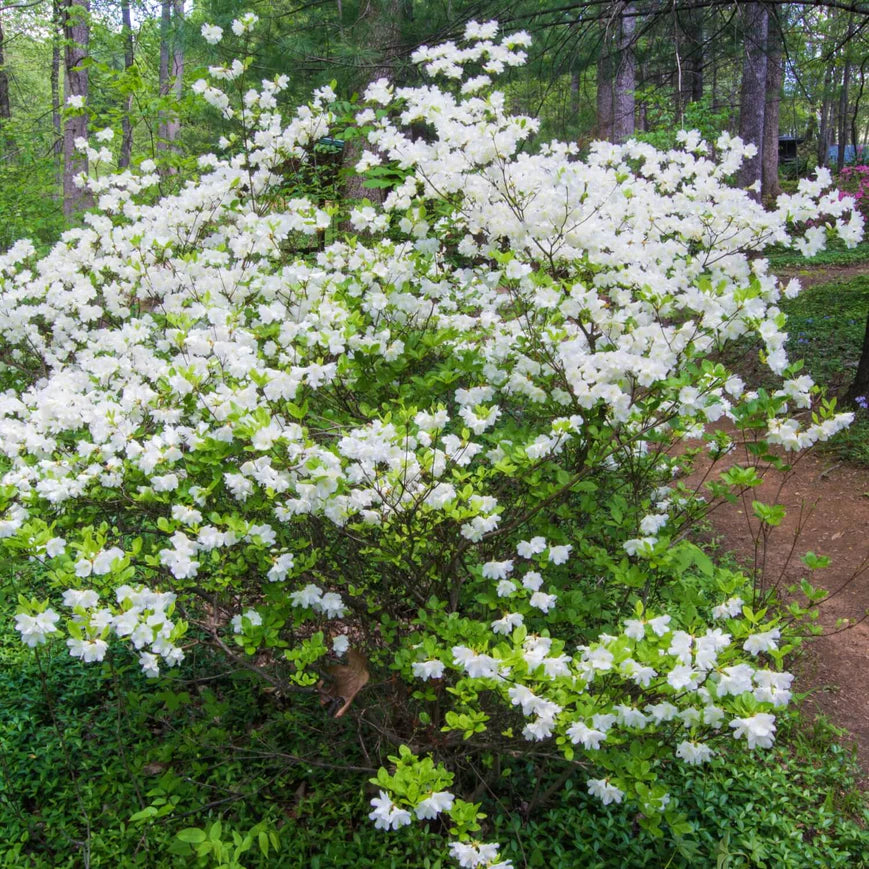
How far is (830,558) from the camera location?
15.9 feet

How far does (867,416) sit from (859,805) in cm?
425

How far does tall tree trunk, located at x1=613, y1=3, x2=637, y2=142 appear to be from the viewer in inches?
184

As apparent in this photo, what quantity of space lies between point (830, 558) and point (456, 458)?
12.2 feet

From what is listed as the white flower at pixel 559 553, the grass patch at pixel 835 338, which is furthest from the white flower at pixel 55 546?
the grass patch at pixel 835 338

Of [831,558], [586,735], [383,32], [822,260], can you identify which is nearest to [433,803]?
[586,735]

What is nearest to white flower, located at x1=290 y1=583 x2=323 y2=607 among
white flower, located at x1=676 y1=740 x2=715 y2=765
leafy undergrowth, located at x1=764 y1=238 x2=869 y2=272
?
white flower, located at x1=676 y1=740 x2=715 y2=765

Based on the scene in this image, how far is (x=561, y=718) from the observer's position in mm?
1877

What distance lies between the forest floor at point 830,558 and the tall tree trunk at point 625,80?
2061 mm

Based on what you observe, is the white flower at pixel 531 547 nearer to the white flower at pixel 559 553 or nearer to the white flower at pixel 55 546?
the white flower at pixel 559 553

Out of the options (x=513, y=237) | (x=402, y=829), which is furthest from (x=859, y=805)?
(x=513, y=237)

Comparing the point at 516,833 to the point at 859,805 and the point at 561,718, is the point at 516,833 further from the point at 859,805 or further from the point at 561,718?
the point at 859,805

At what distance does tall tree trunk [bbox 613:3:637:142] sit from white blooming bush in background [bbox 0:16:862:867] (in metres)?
1.86

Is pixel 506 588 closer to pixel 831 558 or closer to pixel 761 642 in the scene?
pixel 761 642

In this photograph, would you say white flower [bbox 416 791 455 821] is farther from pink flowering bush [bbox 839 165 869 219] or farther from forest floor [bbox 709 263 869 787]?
pink flowering bush [bbox 839 165 869 219]
